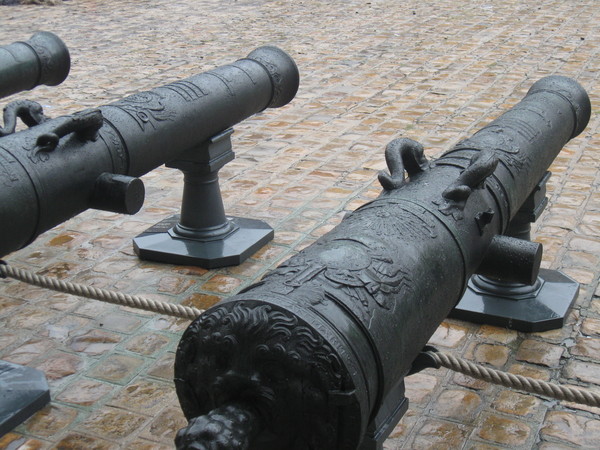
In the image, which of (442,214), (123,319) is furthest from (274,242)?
(442,214)

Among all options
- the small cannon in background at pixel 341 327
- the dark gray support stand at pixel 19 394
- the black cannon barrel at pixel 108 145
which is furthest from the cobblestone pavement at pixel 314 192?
the small cannon in background at pixel 341 327

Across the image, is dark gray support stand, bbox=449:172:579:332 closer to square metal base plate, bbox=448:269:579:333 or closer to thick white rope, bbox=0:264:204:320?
square metal base plate, bbox=448:269:579:333

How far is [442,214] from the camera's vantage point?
310 cm

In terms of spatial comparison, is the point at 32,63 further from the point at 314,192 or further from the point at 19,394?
the point at 19,394

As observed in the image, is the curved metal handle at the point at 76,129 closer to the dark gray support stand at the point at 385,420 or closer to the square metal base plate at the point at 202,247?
the square metal base plate at the point at 202,247

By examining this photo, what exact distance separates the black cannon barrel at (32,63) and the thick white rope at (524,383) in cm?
414

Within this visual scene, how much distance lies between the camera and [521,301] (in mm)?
4500

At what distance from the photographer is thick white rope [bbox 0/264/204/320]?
3.78 m

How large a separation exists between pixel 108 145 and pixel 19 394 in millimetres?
1181

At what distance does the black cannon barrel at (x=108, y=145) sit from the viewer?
138 inches

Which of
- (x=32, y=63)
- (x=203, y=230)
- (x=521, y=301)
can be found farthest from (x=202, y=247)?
(x=32, y=63)

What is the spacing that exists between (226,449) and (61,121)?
2.11m

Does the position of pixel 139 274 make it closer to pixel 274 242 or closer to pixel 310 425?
pixel 274 242

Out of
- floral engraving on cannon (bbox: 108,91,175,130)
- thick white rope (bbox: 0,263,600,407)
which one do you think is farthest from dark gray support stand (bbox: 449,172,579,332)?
floral engraving on cannon (bbox: 108,91,175,130)
